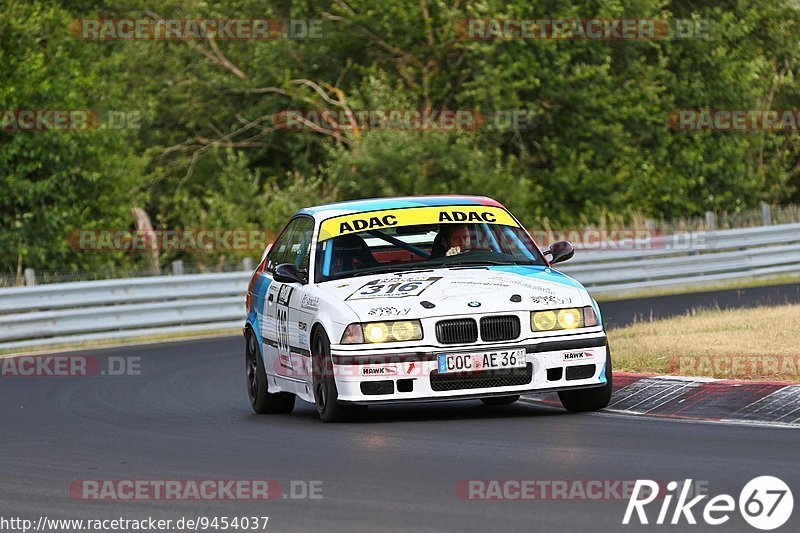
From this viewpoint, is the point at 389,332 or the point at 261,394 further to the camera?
the point at 261,394

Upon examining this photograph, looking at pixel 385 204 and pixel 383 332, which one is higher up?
pixel 385 204

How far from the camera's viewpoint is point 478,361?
1089 centimetres

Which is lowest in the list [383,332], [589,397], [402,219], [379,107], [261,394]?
[379,107]

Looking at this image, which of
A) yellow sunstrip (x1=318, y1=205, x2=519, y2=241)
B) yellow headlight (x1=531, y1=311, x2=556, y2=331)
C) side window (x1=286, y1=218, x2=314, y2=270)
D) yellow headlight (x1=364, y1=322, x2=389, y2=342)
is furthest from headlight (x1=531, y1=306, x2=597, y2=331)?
side window (x1=286, y1=218, x2=314, y2=270)

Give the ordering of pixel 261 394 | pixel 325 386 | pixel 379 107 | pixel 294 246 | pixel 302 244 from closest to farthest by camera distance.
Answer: pixel 325 386 < pixel 302 244 < pixel 261 394 < pixel 294 246 < pixel 379 107

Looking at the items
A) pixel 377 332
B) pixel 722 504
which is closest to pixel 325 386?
pixel 377 332

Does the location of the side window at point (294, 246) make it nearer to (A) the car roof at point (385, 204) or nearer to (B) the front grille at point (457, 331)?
(A) the car roof at point (385, 204)

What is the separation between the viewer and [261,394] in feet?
42.9

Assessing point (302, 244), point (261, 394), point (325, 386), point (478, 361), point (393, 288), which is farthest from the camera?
point (261, 394)

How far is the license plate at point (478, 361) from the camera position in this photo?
1088 cm

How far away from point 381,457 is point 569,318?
213cm

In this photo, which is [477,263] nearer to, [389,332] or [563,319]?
[563,319]

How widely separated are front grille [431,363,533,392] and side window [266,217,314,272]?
1.91 m

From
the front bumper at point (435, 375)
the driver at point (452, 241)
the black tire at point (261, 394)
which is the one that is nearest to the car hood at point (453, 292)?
the front bumper at point (435, 375)
